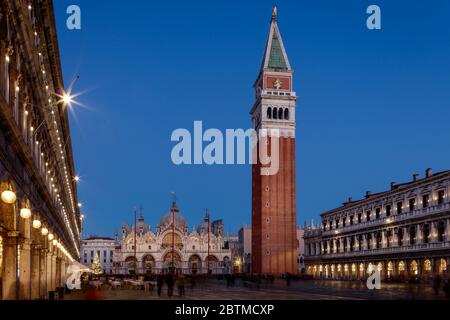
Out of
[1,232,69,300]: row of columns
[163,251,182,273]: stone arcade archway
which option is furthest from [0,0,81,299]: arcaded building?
[163,251,182,273]: stone arcade archway

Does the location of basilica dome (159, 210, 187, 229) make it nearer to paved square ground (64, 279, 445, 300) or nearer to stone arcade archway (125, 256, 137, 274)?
stone arcade archway (125, 256, 137, 274)

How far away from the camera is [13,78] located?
21234 millimetres

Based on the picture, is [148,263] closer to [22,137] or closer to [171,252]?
[171,252]

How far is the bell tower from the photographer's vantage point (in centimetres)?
10576

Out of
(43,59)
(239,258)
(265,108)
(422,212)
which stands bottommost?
(239,258)

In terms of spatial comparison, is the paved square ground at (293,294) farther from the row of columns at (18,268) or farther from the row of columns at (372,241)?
the row of columns at (372,241)

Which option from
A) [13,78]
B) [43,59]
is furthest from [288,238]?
[13,78]

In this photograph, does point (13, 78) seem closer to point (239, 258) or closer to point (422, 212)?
point (422, 212)

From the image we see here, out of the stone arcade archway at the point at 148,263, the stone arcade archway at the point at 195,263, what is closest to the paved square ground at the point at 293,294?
the stone arcade archway at the point at 148,263

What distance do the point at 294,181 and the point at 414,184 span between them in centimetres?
3780

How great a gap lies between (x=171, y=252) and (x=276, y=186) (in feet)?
169

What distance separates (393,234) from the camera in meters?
77.9

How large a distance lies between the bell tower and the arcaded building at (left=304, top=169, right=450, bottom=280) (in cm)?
697

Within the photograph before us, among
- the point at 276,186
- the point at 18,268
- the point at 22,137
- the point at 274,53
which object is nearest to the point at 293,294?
the point at 18,268
